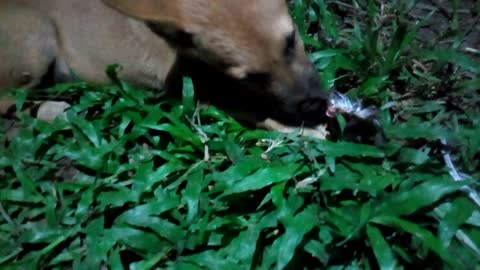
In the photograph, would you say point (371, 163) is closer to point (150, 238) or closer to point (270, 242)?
point (270, 242)

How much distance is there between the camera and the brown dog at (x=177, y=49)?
334 centimetres

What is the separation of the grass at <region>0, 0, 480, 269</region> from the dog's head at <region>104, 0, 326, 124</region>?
193 millimetres

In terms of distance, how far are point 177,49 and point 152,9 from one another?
0.37 m

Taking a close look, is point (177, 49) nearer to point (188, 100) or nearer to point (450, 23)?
point (188, 100)

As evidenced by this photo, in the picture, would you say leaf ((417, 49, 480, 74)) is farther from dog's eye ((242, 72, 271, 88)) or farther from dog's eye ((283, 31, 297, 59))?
dog's eye ((242, 72, 271, 88))

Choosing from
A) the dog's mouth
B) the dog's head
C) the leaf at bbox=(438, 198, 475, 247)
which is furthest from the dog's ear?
the leaf at bbox=(438, 198, 475, 247)

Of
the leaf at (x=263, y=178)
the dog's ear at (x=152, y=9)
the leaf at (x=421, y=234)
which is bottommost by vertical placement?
the leaf at (x=421, y=234)

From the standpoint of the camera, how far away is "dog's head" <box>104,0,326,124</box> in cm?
330

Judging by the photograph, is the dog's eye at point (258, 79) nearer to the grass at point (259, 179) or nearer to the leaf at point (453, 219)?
the grass at point (259, 179)

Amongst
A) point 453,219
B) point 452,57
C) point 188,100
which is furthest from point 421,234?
point 188,100

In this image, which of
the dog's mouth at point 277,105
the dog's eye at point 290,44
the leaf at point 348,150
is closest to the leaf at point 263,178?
the leaf at point 348,150

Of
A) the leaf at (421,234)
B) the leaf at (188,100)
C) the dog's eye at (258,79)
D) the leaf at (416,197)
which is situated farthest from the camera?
the leaf at (188,100)

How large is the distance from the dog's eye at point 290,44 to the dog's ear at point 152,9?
479 millimetres

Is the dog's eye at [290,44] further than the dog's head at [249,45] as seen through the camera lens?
Yes
